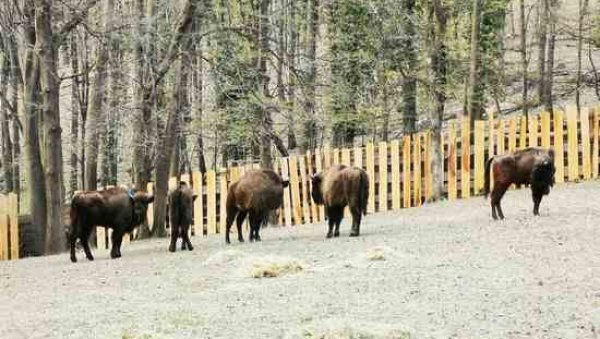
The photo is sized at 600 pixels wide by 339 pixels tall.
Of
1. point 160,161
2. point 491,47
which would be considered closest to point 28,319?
point 160,161

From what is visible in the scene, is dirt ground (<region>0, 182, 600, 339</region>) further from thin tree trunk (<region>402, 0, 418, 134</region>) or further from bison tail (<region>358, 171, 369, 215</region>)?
thin tree trunk (<region>402, 0, 418, 134</region>)

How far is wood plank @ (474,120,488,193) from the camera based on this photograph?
2252 cm

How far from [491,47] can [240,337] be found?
84.3ft

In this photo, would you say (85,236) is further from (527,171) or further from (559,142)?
(559,142)

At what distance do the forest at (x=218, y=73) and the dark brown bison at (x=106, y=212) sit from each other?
137 inches

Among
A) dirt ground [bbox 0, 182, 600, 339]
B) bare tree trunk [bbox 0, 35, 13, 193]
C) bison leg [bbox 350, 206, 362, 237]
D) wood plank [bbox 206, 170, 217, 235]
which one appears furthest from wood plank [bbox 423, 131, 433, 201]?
bare tree trunk [bbox 0, 35, 13, 193]

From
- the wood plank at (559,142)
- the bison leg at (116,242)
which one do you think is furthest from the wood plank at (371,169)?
the bison leg at (116,242)

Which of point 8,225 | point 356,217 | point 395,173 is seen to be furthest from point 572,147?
point 8,225

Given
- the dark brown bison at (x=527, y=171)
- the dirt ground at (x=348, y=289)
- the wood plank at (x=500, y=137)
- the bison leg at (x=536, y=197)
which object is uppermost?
the wood plank at (x=500, y=137)

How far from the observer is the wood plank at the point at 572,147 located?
2227 cm

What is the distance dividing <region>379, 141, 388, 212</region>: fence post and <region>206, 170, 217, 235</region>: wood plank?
14.4ft

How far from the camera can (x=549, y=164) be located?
15516 mm

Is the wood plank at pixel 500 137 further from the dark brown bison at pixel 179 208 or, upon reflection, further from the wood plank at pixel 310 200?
the dark brown bison at pixel 179 208

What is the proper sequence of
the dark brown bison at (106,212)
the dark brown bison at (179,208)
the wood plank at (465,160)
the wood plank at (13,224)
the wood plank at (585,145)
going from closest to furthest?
the dark brown bison at (106,212) → the dark brown bison at (179,208) → the wood plank at (13,224) → the wood plank at (585,145) → the wood plank at (465,160)
